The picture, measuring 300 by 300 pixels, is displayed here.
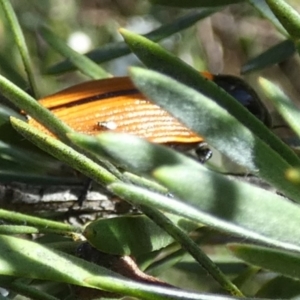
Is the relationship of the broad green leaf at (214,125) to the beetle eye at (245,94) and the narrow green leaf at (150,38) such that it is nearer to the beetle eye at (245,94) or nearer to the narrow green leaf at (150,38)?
the narrow green leaf at (150,38)

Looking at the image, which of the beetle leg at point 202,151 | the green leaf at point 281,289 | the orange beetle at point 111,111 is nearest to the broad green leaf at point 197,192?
the green leaf at point 281,289

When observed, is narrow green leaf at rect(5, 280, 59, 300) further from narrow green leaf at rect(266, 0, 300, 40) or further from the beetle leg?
the beetle leg

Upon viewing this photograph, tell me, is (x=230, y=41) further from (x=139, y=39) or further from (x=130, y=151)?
(x=130, y=151)

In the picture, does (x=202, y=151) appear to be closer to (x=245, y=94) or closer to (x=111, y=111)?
(x=245, y=94)

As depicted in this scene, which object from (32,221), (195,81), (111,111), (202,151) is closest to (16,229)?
(32,221)

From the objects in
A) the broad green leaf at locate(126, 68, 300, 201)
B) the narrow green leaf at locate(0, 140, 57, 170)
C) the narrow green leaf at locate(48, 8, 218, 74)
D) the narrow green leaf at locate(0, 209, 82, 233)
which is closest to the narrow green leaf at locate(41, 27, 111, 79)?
the narrow green leaf at locate(48, 8, 218, 74)
